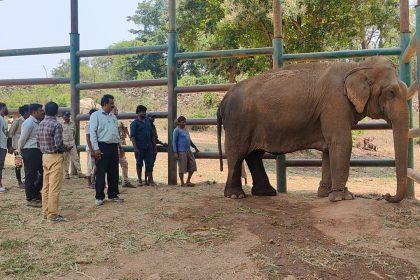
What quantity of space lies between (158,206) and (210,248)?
1.92m

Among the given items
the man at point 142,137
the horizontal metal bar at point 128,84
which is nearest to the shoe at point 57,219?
the man at point 142,137

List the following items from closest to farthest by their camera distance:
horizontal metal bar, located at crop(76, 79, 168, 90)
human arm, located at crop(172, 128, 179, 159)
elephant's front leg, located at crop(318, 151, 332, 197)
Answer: elephant's front leg, located at crop(318, 151, 332, 197) → human arm, located at crop(172, 128, 179, 159) → horizontal metal bar, located at crop(76, 79, 168, 90)

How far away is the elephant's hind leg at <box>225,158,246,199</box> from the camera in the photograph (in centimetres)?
700

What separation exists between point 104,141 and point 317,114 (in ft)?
9.44

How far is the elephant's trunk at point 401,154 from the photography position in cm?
570

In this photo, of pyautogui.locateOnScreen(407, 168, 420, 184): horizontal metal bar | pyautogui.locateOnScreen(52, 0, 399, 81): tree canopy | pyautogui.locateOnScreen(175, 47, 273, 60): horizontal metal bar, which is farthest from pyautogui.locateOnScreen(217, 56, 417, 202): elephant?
pyautogui.locateOnScreen(52, 0, 399, 81): tree canopy

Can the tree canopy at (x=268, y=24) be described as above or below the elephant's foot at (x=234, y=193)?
above

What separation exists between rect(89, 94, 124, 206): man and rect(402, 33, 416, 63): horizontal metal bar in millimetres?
3790

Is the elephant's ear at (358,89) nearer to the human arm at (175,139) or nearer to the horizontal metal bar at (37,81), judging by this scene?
the human arm at (175,139)

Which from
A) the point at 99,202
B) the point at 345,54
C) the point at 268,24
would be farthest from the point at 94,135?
the point at 268,24

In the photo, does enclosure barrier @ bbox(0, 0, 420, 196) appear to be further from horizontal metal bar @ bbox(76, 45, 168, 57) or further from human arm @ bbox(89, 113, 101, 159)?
human arm @ bbox(89, 113, 101, 159)

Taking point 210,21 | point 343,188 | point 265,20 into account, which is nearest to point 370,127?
point 343,188

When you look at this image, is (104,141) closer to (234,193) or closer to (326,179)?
(234,193)

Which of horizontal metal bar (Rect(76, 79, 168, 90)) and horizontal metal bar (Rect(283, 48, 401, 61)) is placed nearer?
horizontal metal bar (Rect(283, 48, 401, 61))
